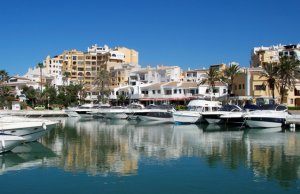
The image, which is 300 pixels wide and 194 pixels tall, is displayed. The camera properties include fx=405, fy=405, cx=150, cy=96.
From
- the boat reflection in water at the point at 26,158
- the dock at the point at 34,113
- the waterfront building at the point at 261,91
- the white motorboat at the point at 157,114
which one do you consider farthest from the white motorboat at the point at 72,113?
the boat reflection in water at the point at 26,158

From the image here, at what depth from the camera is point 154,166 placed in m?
27.3

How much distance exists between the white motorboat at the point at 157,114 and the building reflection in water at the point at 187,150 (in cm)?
1921

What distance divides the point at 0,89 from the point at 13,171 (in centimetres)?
8846

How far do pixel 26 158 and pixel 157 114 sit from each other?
4058cm

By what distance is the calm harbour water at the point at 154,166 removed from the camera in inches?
866

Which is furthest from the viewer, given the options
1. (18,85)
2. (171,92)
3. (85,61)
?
(85,61)

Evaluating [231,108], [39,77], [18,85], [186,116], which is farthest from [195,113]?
[39,77]

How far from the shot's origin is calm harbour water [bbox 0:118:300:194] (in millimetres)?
21984

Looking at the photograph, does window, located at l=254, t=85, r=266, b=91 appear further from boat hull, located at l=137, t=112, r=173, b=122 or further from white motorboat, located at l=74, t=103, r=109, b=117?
white motorboat, located at l=74, t=103, r=109, b=117

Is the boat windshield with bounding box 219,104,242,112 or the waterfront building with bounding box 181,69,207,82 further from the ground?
the waterfront building with bounding box 181,69,207,82

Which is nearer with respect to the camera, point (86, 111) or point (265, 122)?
point (265, 122)

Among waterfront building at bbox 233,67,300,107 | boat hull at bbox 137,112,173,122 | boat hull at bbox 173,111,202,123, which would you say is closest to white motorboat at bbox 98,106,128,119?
boat hull at bbox 137,112,173,122

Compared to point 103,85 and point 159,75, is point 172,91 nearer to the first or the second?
point 159,75

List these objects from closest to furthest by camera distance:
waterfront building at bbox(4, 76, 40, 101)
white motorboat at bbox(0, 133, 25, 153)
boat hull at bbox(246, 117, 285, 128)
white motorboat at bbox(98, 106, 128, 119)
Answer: white motorboat at bbox(0, 133, 25, 153)
boat hull at bbox(246, 117, 285, 128)
white motorboat at bbox(98, 106, 128, 119)
waterfront building at bbox(4, 76, 40, 101)
